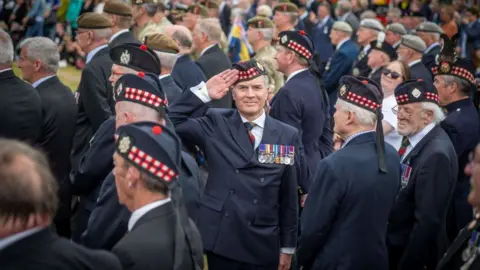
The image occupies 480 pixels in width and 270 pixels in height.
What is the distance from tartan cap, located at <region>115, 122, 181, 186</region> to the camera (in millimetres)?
3137

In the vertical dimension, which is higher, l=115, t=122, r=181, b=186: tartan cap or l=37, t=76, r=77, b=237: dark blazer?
l=115, t=122, r=181, b=186: tartan cap

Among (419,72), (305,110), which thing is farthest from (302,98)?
(419,72)

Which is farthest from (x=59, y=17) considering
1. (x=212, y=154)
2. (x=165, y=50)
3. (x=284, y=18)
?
(x=212, y=154)

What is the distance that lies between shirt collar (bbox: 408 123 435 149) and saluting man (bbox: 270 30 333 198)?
0.92m

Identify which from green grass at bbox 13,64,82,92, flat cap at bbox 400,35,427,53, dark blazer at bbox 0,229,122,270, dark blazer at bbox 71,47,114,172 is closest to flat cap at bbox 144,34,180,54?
dark blazer at bbox 71,47,114,172

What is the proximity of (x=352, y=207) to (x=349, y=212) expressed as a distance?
1.3 inches

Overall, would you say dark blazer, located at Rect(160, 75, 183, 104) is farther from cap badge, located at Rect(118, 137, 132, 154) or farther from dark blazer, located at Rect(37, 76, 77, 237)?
cap badge, located at Rect(118, 137, 132, 154)

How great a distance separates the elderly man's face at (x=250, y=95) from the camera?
489 centimetres

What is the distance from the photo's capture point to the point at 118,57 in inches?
219

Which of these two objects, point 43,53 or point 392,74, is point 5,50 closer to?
point 43,53

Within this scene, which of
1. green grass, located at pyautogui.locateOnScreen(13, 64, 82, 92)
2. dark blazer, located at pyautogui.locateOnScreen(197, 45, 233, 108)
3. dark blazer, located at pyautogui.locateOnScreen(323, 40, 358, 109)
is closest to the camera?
dark blazer, located at pyautogui.locateOnScreen(197, 45, 233, 108)

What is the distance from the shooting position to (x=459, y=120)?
21.1ft

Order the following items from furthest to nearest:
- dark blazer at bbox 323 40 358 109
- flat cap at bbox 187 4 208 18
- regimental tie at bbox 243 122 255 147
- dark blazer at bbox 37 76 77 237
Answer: flat cap at bbox 187 4 208 18, dark blazer at bbox 323 40 358 109, dark blazer at bbox 37 76 77 237, regimental tie at bbox 243 122 255 147

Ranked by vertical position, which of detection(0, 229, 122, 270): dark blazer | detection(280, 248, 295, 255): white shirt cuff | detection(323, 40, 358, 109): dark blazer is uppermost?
detection(0, 229, 122, 270): dark blazer
